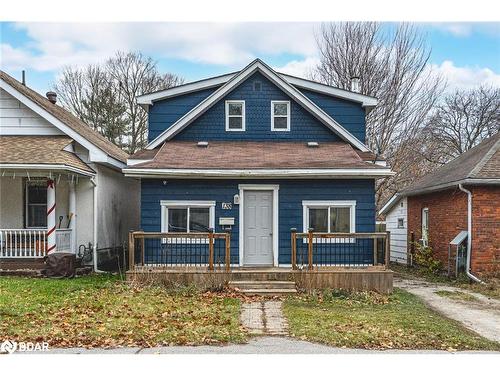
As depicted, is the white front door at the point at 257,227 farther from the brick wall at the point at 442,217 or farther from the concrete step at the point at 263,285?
the brick wall at the point at 442,217

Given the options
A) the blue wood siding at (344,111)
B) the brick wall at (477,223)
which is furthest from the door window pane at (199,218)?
the brick wall at (477,223)

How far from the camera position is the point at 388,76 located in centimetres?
2681

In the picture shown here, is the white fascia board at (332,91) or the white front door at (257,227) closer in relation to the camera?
the white front door at (257,227)

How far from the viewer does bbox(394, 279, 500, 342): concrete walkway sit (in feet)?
29.7

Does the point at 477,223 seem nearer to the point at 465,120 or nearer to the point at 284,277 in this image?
the point at 284,277

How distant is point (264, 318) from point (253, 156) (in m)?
6.30

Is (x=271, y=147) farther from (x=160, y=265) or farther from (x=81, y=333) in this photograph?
(x=81, y=333)

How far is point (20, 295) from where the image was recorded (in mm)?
10945

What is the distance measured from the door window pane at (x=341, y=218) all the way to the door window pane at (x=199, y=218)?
3.40 meters

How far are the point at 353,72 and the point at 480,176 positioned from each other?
1399 cm

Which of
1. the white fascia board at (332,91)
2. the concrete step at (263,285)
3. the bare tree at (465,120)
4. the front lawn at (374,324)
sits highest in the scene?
the bare tree at (465,120)

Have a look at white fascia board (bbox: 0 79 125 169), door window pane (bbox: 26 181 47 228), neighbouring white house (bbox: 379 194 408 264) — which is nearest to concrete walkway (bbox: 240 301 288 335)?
white fascia board (bbox: 0 79 125 169)

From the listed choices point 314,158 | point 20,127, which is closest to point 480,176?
point 314,158

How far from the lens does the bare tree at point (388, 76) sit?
26.8m
